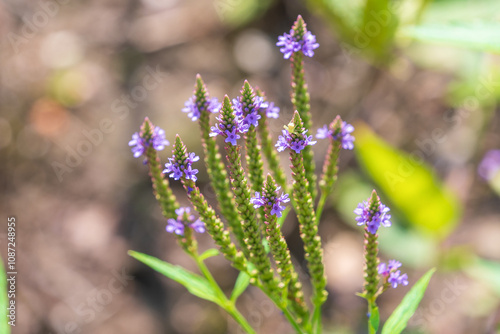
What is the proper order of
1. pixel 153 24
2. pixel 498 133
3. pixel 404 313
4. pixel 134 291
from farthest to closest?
pixel 153 24 → pixel 498 133 → pixel 134 291 → pixel 404 313

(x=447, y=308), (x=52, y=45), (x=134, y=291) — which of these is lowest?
(x=134, y=291)

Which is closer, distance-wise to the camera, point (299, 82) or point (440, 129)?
point (299, 82)

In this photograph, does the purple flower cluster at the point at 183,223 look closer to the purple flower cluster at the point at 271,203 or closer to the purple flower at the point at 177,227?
the purple flower at the point at 177,227

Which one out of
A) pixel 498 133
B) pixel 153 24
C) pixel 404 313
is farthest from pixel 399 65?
pixel 404 313

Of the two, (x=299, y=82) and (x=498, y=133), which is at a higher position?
(x=498, y=133)

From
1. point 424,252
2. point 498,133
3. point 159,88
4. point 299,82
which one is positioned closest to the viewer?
point 299,82

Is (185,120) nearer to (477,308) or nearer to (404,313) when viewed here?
(477,308)

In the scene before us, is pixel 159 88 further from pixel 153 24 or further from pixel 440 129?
pixel 440 129
